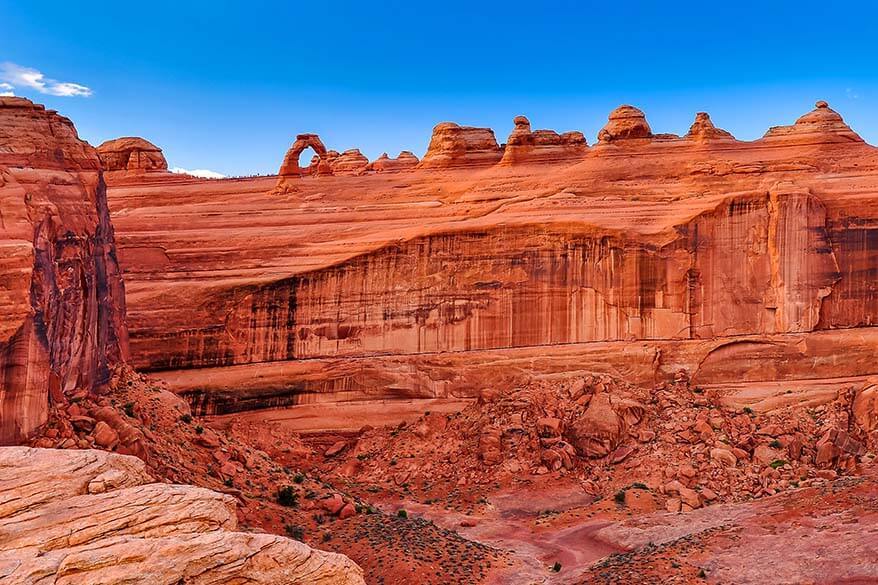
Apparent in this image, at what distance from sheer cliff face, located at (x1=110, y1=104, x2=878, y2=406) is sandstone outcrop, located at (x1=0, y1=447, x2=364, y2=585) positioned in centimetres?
1835

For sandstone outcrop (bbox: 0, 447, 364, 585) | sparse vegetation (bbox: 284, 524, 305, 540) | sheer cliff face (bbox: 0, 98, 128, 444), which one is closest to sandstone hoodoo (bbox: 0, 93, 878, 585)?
sheer cliff face (bbox: 0, 98, 128, 444)

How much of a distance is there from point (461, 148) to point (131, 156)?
17.8 m

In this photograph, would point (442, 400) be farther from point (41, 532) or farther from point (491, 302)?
point (41, 532)

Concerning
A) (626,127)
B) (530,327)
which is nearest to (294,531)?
(530,327)

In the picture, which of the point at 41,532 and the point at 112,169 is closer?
the point at 41,532

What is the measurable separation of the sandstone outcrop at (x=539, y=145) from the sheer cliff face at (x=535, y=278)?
314cm

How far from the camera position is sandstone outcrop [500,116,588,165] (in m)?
39.0

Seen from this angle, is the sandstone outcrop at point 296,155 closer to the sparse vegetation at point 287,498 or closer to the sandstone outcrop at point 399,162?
the sandstone outcrop at point 399,162

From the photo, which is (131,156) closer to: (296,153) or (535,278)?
(296,153)

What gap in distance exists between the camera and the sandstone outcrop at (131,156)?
4147 cm

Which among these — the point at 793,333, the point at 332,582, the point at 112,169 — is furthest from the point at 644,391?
the point at 112,169

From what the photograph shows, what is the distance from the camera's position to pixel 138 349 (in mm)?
33156

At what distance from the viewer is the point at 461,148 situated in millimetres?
39938

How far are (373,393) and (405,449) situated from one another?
9.96 feet
